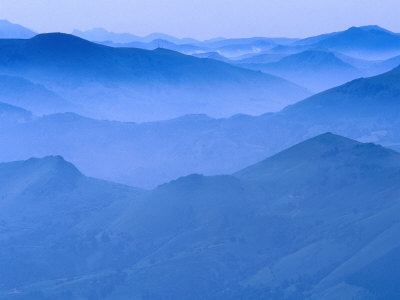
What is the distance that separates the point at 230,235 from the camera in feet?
174

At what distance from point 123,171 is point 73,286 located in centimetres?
5572

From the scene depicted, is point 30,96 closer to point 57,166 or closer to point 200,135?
point 200,135

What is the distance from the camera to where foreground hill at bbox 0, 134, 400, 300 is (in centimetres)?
4484

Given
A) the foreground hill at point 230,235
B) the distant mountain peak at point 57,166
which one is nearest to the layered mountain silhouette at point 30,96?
the distant mountain peak at point 57,166

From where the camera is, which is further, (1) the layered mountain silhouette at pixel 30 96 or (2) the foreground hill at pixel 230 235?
(1) the layered mountain silhouette at pixel 30 96

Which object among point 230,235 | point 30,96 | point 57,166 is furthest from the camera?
point 30,96

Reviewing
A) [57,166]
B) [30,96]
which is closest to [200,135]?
[57,166]

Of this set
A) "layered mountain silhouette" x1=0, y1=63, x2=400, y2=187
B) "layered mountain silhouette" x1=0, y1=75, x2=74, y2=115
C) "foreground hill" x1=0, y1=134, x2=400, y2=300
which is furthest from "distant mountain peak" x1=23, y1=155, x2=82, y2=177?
"layered mountain silhouette" x1=0, y1=75, x2=74, y2=115

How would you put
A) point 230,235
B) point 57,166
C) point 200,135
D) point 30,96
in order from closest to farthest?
point 230,235 < point 57,166 < point 200,135 < point 30,96

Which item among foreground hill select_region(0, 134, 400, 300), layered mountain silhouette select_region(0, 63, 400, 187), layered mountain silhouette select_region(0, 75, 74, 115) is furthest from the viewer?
layered mountain silhouette select_region(0, 75, 74, 115)

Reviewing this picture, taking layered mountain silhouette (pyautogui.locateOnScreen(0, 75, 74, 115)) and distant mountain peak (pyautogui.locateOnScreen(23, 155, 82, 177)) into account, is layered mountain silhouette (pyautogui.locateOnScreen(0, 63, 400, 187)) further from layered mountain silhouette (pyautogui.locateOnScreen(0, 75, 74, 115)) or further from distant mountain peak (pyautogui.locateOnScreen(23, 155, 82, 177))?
layered mountain silhouette (pyautogui.locateOnScreen(0, 75, 74, 115))

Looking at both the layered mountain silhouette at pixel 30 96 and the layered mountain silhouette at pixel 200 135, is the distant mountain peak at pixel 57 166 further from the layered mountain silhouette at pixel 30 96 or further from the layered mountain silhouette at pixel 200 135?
the layered mountain silhouette at pixel 30 96

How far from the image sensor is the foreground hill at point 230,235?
44844 mm

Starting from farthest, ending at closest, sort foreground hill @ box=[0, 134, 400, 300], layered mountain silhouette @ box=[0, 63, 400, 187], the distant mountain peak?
layered mountain silhouette @ box=[0, 63, 400, 187] → the distant mountain peak → foreground hill @ box=[0, 134, 400, 300]
